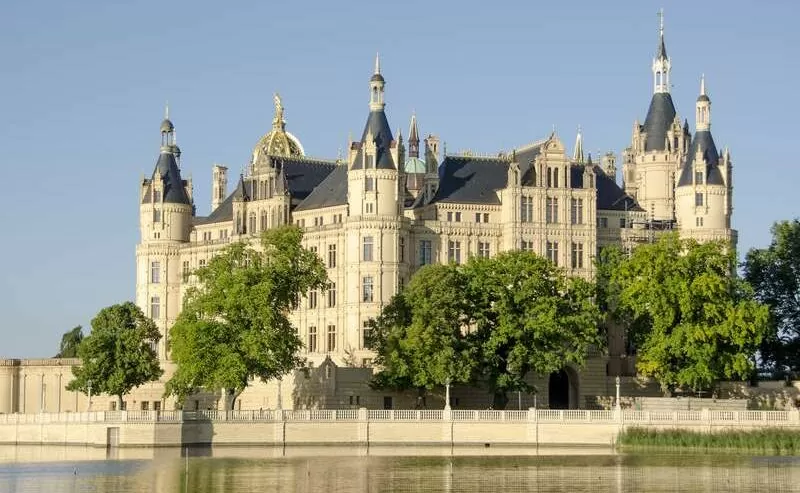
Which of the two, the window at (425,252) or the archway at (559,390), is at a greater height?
the window at (425,252)

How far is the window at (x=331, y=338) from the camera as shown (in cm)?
12914

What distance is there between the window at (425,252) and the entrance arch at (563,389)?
10.2 metres

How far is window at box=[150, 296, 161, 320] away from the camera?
141 meters

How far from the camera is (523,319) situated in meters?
115

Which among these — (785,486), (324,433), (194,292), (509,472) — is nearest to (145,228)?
(194,292)

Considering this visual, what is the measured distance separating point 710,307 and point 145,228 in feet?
143

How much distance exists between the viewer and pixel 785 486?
81.6 metres

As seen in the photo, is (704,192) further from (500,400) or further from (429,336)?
(429,336)

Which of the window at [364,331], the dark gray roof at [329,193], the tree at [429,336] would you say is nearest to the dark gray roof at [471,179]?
the dark gray roof at [329,193]

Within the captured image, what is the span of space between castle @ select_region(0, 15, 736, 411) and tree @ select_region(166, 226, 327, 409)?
634 cm

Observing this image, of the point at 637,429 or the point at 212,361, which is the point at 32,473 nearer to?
the point at 212,361

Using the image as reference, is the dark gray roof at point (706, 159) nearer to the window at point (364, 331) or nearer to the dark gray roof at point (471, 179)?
the dark gray roof at point (471, 179)

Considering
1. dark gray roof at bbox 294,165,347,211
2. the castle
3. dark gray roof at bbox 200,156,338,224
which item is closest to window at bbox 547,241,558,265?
the castle

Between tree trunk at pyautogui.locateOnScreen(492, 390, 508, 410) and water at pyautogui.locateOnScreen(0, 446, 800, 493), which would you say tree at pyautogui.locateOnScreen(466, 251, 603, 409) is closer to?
tree trunk at pyautogui.locateOnScreen(492, 390, 508, 410)
